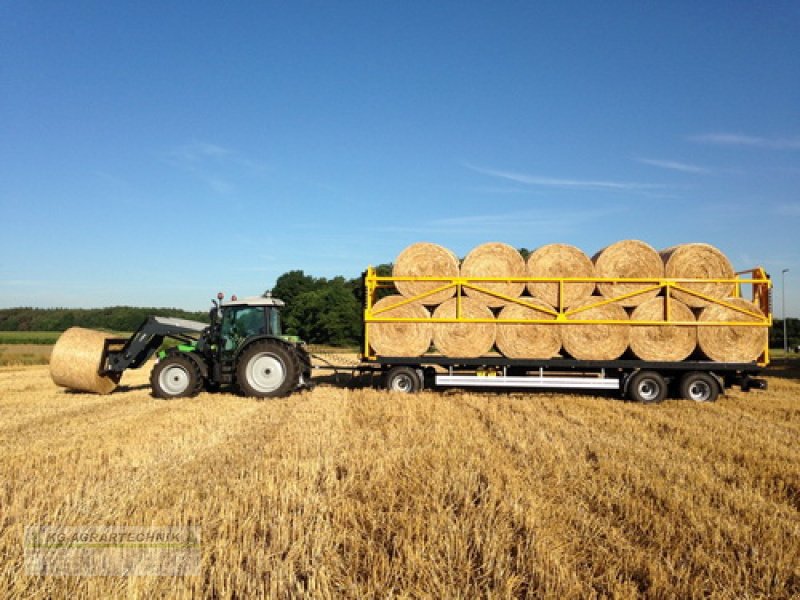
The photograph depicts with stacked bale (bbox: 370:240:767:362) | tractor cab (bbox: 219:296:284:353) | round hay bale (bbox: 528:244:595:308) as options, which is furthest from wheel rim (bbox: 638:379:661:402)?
tractor cab (bbox: 219:296:284:353)

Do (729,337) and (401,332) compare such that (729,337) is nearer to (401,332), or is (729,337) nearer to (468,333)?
(468,333)

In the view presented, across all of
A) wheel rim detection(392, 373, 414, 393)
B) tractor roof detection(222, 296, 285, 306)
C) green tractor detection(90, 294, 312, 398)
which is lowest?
wheel rim detection(392, 373, 414, 393)

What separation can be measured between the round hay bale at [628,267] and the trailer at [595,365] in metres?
0.12

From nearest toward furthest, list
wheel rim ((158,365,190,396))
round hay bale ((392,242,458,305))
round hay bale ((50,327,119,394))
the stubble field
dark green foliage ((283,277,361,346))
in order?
the stubble field → round hay bale ((392,242,458,305)) → wheel rim ((158,365,190,396)) → round hay bale ((50,327,119,394)) → dark green foliage ((283,277,361,346))

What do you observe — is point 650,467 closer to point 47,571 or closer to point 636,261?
point 47,571

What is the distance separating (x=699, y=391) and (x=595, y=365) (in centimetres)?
222

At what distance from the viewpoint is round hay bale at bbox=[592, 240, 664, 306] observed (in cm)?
1068

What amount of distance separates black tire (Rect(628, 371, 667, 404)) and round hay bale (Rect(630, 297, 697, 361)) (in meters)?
0.35

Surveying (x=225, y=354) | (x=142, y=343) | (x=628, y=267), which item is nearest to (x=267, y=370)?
(x=225, y=354)

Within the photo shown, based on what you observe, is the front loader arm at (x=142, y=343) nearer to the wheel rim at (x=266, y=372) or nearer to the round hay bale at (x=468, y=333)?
the wheel rim at (x=266, y=372)

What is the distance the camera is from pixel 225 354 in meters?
11.4

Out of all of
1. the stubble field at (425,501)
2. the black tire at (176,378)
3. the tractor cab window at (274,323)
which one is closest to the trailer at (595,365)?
the tractor cab window at (274,323)

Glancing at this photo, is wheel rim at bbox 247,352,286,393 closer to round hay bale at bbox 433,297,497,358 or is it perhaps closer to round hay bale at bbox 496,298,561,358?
round hay bale at bbox 433,297,497,358

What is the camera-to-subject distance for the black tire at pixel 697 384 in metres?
10.7
